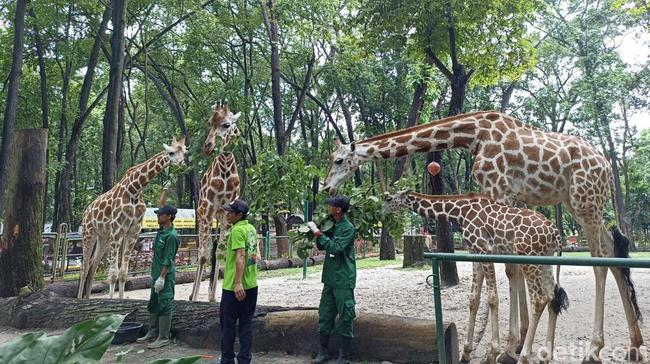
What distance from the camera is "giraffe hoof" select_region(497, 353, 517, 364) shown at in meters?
5.62

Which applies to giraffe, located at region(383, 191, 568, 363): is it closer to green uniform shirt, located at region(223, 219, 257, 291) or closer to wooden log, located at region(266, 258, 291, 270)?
green uniform shirt, located at region(223, 219, 257, 291)

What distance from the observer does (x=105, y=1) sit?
58.2 ft

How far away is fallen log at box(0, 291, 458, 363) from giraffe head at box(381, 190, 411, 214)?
1455mm

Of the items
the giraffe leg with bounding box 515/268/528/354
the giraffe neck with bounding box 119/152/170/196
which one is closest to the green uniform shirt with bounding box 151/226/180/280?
the giraffe neck with bounding box 119/152/170/196

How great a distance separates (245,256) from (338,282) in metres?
1.10

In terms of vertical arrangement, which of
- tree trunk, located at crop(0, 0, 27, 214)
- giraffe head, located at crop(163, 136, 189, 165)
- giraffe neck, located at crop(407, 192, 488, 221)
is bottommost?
giraffe neck, located at crop(407, 192, 488, 221)

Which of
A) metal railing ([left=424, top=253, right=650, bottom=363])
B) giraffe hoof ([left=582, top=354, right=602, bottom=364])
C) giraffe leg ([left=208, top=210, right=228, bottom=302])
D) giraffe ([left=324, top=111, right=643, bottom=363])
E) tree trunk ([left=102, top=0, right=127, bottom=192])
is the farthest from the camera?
tree trunk ([left=102, top=0, right=127, bottom=192])

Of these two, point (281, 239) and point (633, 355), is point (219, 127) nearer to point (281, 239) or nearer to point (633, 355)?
point (633, 355)

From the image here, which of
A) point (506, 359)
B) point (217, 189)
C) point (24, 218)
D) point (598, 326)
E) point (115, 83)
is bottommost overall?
point (506, 359)

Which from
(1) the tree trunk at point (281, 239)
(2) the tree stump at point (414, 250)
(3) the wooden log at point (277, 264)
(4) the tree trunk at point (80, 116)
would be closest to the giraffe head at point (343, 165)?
(2) the tree stump at point (414, 250)

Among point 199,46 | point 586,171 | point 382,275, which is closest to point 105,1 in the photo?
point 199,46

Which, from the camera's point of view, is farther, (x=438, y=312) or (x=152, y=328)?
(x=152, y=328)

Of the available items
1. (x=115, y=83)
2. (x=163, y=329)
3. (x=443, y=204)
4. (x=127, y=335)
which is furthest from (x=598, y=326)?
(x=115, y=83)

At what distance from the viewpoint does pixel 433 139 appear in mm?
6594
